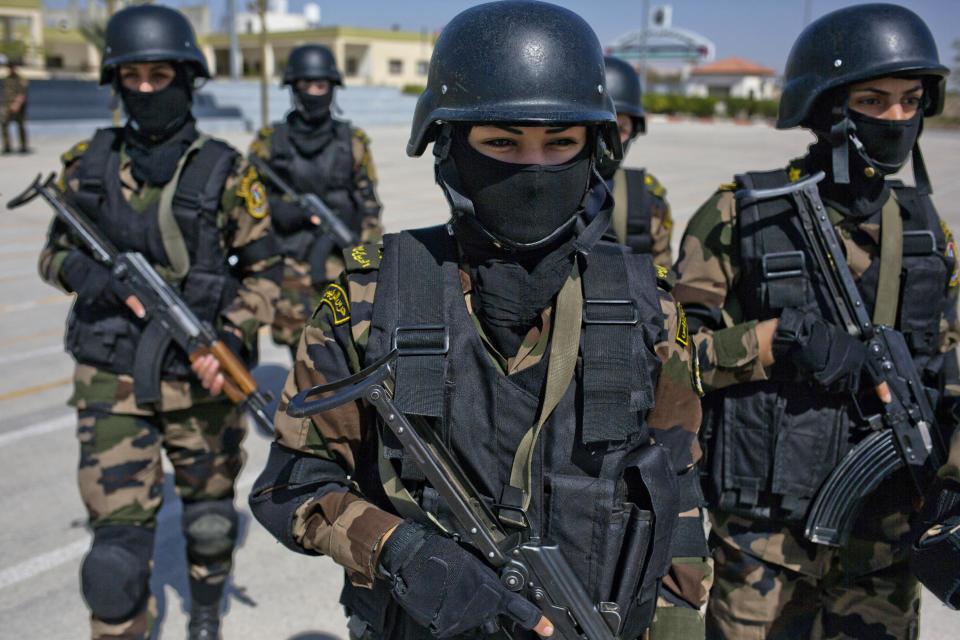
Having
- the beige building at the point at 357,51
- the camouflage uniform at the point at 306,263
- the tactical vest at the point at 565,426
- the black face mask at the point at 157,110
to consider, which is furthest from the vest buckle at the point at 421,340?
the beige building at the point at 357,51

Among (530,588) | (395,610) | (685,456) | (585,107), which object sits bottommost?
(395,610)

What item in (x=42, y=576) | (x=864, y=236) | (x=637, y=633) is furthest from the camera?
(x=42, y=576)

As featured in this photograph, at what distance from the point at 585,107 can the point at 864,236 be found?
50.1 inches

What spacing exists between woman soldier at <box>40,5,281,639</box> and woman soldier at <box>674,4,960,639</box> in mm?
1697

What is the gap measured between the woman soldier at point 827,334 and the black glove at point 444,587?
44.7 inches

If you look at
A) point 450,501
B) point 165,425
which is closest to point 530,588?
point 450,501

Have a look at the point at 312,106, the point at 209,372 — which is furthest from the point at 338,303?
the point at 312,106

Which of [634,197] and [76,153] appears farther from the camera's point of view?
[634,197]

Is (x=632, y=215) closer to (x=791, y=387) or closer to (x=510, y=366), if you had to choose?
(x=791, y=387)

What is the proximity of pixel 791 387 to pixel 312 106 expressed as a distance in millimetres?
4305

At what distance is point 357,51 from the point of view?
174ft

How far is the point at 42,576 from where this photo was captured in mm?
3529

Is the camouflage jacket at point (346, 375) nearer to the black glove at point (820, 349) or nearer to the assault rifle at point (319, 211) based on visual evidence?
the black glove at point (820, 349)

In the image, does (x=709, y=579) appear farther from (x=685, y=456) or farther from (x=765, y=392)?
(x=765, y=392)
